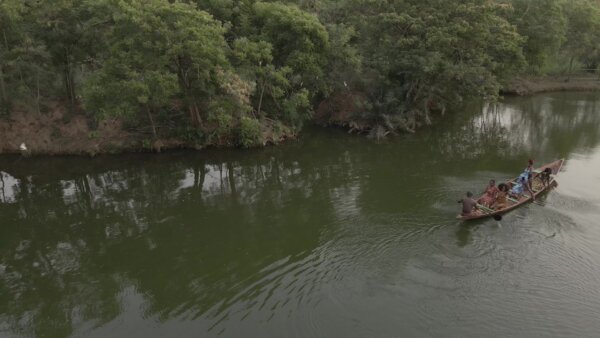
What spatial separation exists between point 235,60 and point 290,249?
13373mm

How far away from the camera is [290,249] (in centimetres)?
1460

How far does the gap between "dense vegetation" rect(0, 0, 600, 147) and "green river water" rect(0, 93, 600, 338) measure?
3.16 meters

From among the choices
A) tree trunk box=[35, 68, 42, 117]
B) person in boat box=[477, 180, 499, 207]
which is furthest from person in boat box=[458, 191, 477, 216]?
tree trunk box=[35, 68, 42, 117]

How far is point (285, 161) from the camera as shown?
79.2ft

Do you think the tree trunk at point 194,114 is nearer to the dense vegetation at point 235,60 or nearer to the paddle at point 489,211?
the dense vegetation at point 235,60

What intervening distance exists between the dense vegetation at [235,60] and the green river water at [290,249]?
124 inches

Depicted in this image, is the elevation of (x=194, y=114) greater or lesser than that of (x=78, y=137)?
greater

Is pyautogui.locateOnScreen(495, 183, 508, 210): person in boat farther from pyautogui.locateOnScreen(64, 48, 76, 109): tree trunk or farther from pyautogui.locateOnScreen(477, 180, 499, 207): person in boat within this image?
pyautogui.locateOnScreen(64, 48, 76, 109): tree trunk

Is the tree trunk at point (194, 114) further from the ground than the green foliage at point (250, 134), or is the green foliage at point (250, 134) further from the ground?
the tree trunk at point (194, 114)

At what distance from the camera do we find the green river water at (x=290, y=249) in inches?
448

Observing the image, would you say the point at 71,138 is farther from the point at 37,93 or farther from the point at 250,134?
the point at 250,134

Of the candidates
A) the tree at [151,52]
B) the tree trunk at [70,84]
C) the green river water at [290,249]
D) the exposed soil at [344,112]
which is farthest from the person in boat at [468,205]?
the tree trunk at [70,84]

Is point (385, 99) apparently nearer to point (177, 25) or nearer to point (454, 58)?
point (454, 58)

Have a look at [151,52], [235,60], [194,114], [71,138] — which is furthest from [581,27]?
[71,138]
